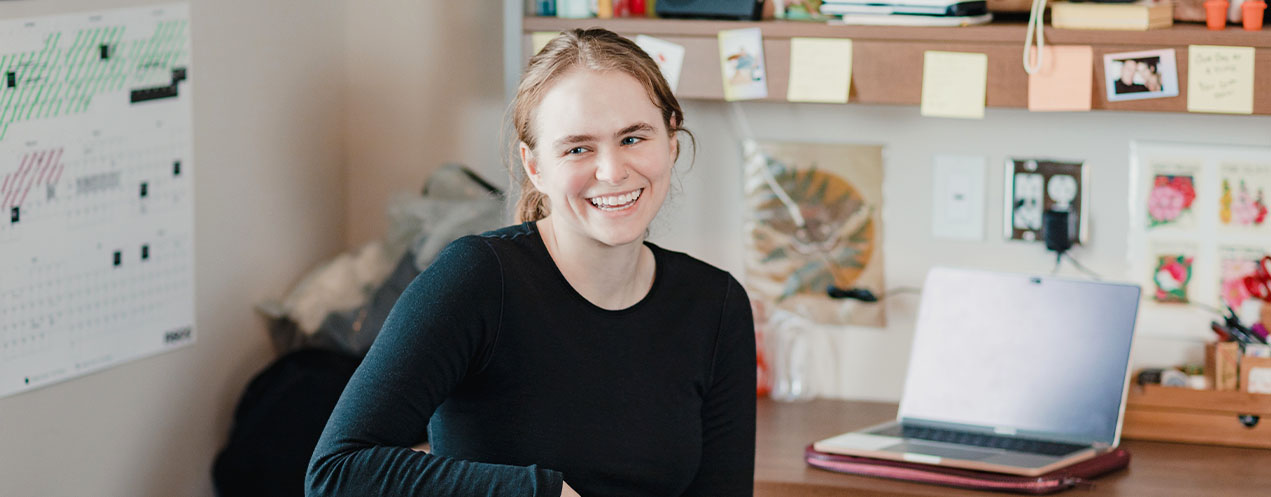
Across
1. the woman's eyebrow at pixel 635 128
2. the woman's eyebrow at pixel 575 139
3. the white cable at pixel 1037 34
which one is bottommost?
the woman's eyebrow at pixel 575 139

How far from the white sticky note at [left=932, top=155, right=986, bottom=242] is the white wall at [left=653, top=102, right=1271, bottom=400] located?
1 centimetres

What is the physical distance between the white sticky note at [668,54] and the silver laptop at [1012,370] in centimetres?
49

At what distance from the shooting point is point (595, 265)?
1.40m

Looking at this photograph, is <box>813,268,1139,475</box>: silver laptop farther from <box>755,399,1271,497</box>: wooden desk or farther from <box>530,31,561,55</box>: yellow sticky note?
<box>530,31,561,55</box>: yellow sticky note

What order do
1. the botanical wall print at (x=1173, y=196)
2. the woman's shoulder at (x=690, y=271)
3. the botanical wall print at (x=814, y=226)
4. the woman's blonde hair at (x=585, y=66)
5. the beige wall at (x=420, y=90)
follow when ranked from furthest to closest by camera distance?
1. the beige wall at (x=420, y=90)
2. the botanical wall print at (x=814, y=226)
3. the botanical wall print at (x=1173, y=196)
4. the woman's shoulder at (x=690, y=271)
5. the woman's blonde hair at (x=585, y=66)

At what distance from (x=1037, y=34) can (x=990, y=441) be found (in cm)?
56

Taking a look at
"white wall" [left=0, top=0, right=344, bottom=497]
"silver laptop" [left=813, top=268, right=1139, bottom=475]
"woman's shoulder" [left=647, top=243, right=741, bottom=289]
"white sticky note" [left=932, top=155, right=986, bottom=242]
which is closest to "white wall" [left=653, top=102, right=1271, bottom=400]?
Result: "white sticky note" [left=932, top=155, right=986, bottom=242]

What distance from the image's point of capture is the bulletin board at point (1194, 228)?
2.01 metres

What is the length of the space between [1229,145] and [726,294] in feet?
3.05

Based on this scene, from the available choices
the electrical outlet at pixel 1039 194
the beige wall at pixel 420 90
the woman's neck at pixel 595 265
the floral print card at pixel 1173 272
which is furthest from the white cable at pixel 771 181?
the woman's neck at pixel 595 265

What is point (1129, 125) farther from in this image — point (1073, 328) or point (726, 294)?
point (726, 294)

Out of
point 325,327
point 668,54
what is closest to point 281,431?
point 325,327

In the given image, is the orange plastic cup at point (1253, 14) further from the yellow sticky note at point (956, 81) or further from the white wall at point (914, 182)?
the yellow sticky note at point (956, 81)

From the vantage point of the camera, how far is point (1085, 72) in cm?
182
